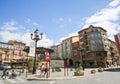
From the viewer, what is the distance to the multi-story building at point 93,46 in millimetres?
53625

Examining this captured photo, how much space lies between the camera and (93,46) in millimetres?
55781

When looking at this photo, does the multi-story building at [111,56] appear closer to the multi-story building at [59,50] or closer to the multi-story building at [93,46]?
the multi-story building at [93,46]

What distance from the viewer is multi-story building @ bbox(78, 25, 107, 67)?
53625mm

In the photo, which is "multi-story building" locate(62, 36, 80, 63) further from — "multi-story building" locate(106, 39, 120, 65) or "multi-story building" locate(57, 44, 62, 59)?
"multi-story building" locate(106, 39, 120, 65)

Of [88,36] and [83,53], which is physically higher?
[88,36]

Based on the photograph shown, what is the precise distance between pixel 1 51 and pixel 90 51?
Result: 1415 inches

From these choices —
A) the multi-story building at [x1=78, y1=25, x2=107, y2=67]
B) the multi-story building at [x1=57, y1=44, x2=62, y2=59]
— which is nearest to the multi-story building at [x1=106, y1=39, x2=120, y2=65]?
the multi-story building at [x1=78, y1=25, x2=107, y2=67]

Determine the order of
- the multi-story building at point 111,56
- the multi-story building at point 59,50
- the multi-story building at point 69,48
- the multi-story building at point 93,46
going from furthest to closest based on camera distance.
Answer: the multi-story building at point 59,50
the multi-story building at point 69,48
the multi-story building at point 111,56
the multi-story building at point 93,46

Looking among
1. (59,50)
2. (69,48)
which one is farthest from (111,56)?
(59,50)

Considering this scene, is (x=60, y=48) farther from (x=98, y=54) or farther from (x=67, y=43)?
(x=98, y=54)

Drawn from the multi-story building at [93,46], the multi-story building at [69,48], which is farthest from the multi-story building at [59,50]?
the multi-story building at [93,46]

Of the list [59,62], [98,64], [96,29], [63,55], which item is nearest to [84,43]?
[96,29]

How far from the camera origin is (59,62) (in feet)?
72.5

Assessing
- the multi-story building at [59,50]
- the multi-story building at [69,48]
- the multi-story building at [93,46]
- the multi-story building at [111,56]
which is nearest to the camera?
the multi-story building at [93,46]
